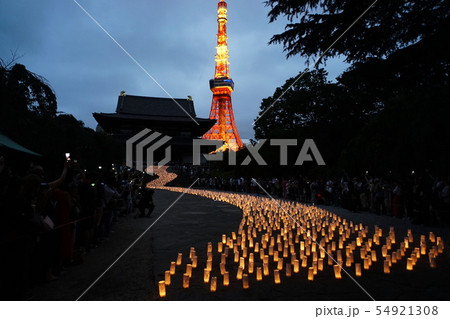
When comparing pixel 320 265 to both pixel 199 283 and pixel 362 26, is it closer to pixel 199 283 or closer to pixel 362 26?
pixel 199 283

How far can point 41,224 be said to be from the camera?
3.75 m

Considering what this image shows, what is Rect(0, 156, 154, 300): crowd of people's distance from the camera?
3.40 m

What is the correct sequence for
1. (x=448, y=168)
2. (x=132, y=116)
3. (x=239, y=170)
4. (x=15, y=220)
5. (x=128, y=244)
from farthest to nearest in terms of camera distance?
1. (x=132, y=116)
2. (x=239, y=170)
3. (x=448, y=168)
4. (x=128, y=244)
5. (x=15, y=220)

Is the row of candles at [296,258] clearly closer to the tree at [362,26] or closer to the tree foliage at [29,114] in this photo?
the tree at [362,26]

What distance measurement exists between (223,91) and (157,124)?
2075cm

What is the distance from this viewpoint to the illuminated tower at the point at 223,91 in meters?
58.9

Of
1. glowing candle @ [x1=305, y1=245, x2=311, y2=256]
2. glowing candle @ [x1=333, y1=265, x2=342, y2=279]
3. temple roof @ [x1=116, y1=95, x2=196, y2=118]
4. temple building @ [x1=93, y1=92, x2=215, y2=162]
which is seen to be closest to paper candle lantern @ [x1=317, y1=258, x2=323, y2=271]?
glowing candle @ [x1=333, y1=265, x2=342, y2=279]

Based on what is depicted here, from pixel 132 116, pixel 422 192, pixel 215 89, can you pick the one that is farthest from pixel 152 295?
pixel 215 89

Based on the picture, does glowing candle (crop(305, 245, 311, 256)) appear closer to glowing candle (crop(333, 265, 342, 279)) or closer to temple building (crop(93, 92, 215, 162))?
glowing candle (crop(333, 265, 342, 279))

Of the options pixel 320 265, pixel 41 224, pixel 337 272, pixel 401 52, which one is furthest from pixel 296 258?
pixel 401 52

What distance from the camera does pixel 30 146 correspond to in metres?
11.9

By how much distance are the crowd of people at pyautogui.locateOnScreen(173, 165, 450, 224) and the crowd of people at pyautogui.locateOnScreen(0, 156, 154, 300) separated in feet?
26.5

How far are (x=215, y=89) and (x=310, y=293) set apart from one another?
196 ft

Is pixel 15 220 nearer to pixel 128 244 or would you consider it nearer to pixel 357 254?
pixel 128 244
